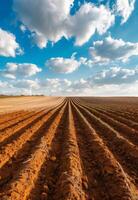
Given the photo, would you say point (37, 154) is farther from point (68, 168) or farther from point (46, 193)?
point (46, 193)

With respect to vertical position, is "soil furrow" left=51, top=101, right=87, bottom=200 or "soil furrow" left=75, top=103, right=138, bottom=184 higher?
"soil furrow" left=51, top=101, right=87, bottom=200

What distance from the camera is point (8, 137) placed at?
1024cm

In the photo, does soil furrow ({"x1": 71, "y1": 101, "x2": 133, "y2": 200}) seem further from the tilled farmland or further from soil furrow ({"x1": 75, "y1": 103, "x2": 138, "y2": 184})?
soil furrow ({"x1": 75, "y1": 103, "x2": 138, "y2": 184})

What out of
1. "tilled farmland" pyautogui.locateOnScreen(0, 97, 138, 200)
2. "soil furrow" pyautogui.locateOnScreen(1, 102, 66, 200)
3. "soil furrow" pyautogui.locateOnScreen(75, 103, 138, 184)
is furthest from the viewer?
"soil furrow" pyautogui.locateOnScreen(75, 103, 138, 184)

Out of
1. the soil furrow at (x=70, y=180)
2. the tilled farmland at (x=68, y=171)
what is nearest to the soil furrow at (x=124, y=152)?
the tilled farmland at (x=68, y=171)

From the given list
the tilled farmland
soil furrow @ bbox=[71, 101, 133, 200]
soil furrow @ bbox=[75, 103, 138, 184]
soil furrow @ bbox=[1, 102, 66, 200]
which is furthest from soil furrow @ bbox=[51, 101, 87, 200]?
soil furrow @ bbox=[75, 103, 138, 184]

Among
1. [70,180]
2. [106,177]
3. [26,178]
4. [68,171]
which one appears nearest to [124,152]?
[106,177]

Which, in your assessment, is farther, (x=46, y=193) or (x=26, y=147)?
(x=26, y=147)

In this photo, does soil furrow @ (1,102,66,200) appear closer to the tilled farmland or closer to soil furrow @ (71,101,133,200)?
the tilled farmland

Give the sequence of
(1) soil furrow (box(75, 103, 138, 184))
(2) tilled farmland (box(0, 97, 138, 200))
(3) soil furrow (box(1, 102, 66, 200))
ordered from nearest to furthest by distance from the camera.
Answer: (3) soil furrow (box(1, 102, 66, 200)), (2) tilled farmland (box(0, 97, 138, 200)), (1) soil furrow (box(75, 103, 138, 184))

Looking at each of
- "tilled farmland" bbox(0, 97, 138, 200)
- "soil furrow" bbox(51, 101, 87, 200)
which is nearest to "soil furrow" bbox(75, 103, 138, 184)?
"tilled farmland" bbox(0, 97, 138, 200)

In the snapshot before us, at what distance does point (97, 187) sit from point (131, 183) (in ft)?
3.25

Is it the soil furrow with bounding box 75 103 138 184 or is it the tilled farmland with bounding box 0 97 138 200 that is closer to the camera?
the tilled farmland with bounding box 0 97 138 200

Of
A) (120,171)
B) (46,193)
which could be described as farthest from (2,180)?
(120,171)
